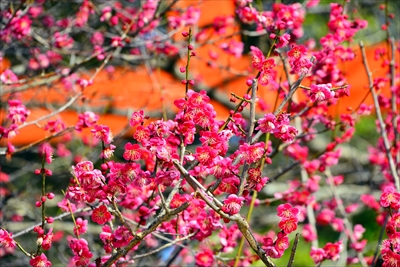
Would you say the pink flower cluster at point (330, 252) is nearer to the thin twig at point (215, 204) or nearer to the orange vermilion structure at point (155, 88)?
the thin twig at point (215, 204)

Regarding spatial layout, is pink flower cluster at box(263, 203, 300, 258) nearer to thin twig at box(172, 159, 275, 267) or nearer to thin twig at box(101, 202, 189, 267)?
thin twig at box(172, 159, 275, 267)

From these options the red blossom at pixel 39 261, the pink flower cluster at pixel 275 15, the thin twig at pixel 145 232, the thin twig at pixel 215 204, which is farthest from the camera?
the pink flower cluster at pixel 275 15

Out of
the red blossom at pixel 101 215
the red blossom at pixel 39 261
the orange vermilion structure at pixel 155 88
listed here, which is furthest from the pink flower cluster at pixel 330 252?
the orange vermilion structure at pixel 155 88

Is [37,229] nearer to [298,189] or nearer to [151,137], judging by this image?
[151,137]

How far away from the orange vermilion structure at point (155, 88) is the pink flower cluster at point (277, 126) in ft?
8.74

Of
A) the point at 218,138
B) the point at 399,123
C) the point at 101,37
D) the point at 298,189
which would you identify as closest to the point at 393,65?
the point at 399,123

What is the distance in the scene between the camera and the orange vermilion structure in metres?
4.75

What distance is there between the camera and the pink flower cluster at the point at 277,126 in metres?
1.56

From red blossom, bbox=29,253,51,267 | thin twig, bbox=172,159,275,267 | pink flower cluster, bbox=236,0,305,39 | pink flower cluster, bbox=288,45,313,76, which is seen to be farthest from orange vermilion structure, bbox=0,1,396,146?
thin twig, bbox=172,159,275,267

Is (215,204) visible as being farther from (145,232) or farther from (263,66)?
(263,66)

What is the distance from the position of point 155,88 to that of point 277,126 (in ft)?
10.7

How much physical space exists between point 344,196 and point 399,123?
9.53 ft

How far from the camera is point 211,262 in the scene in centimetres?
230

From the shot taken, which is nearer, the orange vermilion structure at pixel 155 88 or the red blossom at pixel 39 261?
the red blossom at pixel 39 261
